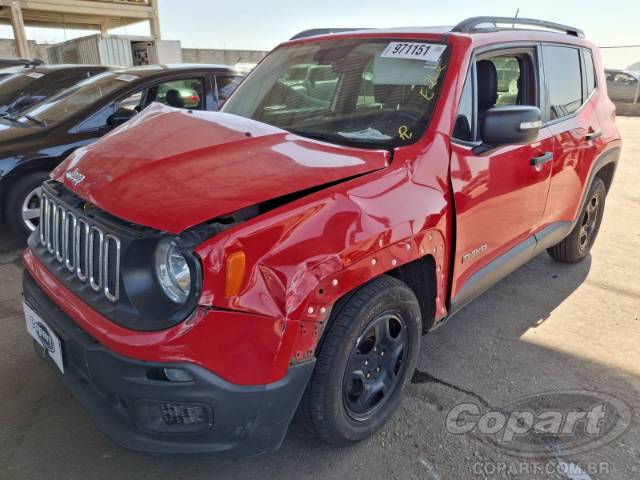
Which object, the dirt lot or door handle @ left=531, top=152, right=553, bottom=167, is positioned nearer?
the dirt lot

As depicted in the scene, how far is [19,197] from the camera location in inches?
171

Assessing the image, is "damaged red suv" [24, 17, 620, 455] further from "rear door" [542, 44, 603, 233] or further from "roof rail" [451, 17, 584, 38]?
"rear door" [542, 44, 603, 233]

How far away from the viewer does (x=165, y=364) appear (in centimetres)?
164

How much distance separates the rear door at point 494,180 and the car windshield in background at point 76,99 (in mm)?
3631

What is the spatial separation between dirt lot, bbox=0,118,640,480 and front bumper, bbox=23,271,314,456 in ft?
0.47

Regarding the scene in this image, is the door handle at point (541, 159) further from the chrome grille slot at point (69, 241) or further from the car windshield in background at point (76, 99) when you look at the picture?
the car windshield in background at point (76, 99)

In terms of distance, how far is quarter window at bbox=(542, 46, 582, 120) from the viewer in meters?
3.28

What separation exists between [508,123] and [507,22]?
112cm

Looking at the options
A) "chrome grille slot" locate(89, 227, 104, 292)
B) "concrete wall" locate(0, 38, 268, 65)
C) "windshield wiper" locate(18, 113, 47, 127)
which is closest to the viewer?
"chrome grille slot" locate(89, 227, 104, 292)

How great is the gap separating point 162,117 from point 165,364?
144cm

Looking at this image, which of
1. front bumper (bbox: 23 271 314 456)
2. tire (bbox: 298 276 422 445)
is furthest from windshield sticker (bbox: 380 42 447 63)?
front bumper (bbox: 23 271 314 456)

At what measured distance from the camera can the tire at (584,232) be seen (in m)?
4.10

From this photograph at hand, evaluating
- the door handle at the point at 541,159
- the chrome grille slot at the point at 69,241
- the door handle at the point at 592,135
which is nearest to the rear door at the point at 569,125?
the door handle at the point at 592,135

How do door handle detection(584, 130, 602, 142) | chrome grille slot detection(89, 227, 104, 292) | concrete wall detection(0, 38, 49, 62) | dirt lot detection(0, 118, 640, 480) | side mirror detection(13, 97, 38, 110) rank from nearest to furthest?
chrome grille slot detection(89, 227, 104, 292) → dirt lot detection(0, 118, 640, 480) → door handle detection(584, 130, 602, 142) → side mirror detection(13, 97, 38, 110) → concrete wall detection(0, 38, 49, 62)
